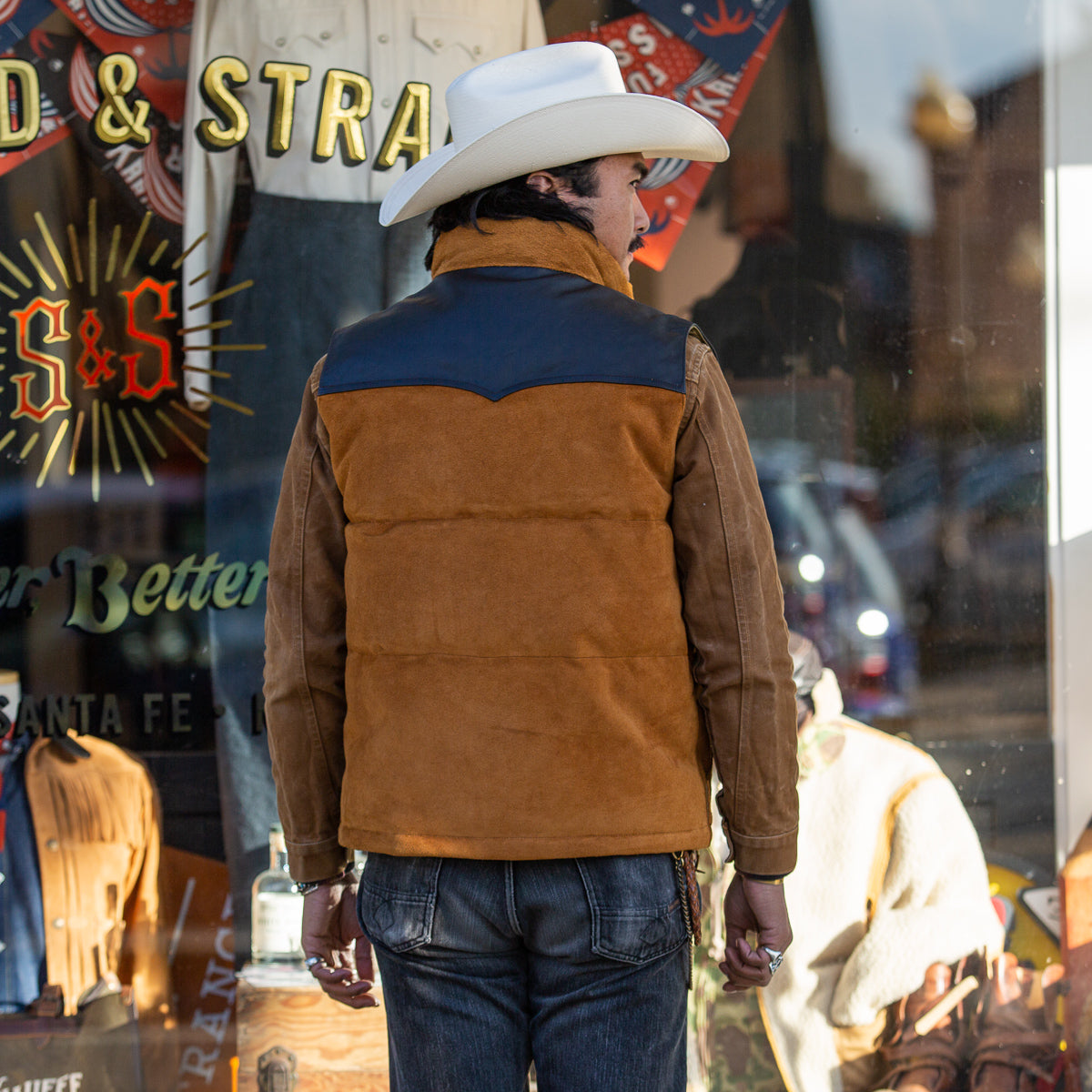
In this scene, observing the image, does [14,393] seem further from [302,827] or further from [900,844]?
[900,844]

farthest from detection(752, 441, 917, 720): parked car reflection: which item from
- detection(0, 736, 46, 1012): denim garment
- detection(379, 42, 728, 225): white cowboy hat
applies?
detection(0, 736, 46, 1012): denim garment

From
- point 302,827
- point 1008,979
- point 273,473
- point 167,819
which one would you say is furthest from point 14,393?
point 1008,979

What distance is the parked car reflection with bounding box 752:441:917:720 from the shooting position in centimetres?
288

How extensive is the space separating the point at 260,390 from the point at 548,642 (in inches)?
66.8

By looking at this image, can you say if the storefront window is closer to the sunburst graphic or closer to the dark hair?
the sunburst graphic

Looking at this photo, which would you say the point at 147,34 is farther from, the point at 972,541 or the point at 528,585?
the point at 972,541

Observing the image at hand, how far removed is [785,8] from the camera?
2865 millimetres

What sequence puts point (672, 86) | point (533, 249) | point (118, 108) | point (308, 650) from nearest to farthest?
1. point (533, 249)
2. point (308, 650)
3. point (118, 108)
4. point (672, 86)

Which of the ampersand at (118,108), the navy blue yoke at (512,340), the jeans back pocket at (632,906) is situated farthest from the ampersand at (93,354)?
the jeans back pocket at (632,906)

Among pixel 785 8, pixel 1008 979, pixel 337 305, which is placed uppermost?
pixel 785 8

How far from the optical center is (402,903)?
1.49 metres

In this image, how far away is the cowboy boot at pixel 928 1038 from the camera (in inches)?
113

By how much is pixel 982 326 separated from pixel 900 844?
138cm

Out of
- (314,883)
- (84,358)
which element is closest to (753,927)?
(314,883)
